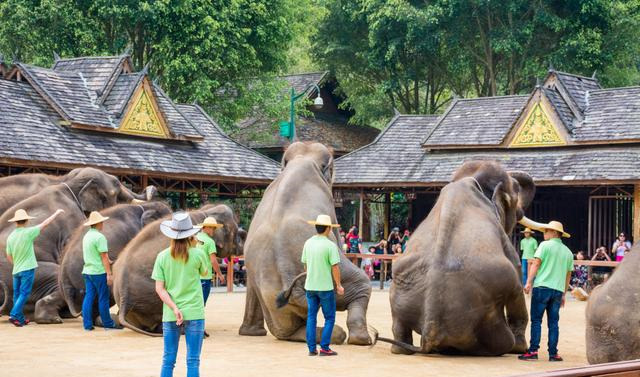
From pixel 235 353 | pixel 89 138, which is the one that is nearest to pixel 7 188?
pixel 235 353

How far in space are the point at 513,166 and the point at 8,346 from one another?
21.1m

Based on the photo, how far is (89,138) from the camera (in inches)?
1153

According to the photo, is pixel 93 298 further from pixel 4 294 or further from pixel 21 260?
pixel 4 294

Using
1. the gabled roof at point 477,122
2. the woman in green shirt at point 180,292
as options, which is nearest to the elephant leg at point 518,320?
the woman in green shirt at point 180,292

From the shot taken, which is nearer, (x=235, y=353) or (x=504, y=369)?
(x=504, y=369)

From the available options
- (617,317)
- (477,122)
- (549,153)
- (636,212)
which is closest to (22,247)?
(617,317)

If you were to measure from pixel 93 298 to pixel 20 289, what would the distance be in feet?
3.55

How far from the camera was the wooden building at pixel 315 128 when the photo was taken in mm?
46000

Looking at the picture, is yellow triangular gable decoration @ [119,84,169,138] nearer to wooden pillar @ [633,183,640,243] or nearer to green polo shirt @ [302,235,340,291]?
wooden pillar @ [633,183,640,243]

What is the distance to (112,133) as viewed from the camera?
30.2m

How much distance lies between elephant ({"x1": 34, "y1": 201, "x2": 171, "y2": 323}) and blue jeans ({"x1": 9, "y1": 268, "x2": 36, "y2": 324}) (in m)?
0.56

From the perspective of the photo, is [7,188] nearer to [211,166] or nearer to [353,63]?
[211,166]

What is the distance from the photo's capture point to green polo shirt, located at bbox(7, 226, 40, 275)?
15.9 m

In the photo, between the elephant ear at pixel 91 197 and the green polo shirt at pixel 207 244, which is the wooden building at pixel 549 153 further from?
the green polo shirt at pixel 207 244
